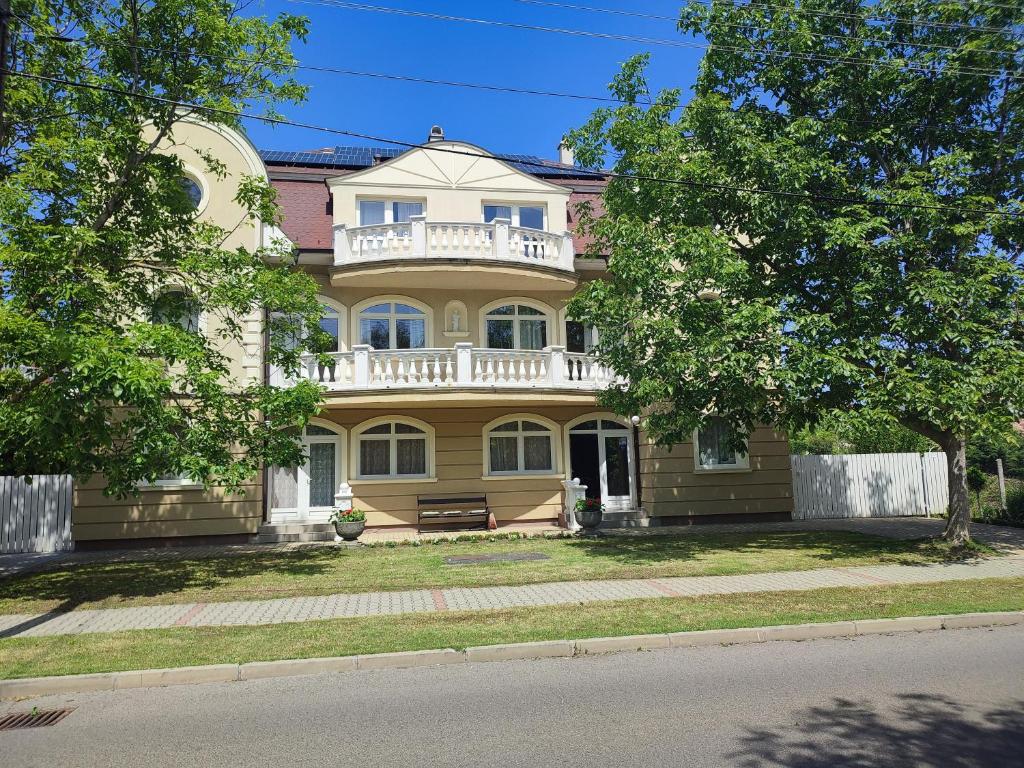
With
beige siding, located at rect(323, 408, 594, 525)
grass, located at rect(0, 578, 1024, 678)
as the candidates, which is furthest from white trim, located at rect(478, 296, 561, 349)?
grass, located at rect(0, 578, 1024, 678)

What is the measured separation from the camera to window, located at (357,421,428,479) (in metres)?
18.2

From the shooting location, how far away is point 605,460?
1936cm

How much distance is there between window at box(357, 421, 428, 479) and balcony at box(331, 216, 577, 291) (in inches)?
152

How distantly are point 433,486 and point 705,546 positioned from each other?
282 inches

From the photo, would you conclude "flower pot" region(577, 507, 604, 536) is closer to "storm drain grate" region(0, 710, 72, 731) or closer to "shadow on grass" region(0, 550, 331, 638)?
"shadow on grass" region(0, 550, 331, 638)

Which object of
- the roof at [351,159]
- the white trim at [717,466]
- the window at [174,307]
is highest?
the roof at [351,159]

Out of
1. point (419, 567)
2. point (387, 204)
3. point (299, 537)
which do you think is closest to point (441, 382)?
point (299, 537)

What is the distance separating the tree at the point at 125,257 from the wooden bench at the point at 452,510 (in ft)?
19.6

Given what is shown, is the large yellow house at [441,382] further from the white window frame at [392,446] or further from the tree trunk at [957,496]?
the tree trunk at [957,496]

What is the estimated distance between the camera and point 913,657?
689cm

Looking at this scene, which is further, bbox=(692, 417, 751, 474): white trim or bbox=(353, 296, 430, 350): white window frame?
bbox=(692, 417, 751, 474): white trim

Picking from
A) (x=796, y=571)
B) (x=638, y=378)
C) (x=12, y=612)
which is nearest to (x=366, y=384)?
(x=638, y=378)

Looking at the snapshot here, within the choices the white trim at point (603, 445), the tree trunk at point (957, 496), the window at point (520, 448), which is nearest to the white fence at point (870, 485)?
the white trim at point (603, 445)

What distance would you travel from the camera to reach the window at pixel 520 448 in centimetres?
1877
